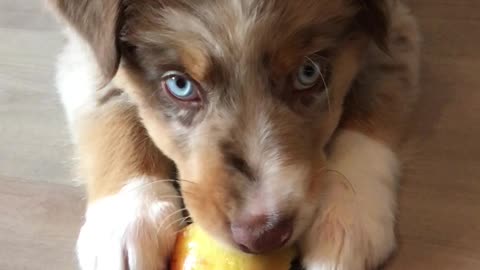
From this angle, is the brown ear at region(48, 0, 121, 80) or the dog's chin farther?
the brown ear at region(48, 0, 121, 80)

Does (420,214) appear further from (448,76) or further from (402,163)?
(448,76)

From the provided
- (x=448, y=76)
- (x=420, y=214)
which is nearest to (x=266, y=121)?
(x=420, y=214)

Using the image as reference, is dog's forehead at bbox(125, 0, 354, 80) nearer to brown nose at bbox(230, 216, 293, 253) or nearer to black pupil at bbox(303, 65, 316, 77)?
black pupil at bbox(303, 65, 316, 77)

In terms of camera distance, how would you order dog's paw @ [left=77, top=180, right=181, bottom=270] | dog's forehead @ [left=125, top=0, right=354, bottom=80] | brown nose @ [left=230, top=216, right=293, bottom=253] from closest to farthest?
brown nose @ [left=230, top=216, right=293, bottom=253] < dog's forehead @ [left=125, top=0, right=354, bottom=80] < dog's paw @ [left=77, top=180, right=181, bottom=270]

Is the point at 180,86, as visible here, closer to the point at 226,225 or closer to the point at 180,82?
the point at 180,82

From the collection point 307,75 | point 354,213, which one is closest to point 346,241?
point 354,213

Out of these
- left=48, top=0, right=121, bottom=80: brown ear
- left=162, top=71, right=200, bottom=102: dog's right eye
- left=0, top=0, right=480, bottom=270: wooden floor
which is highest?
left=48, top=0, right=121, bottom=80: brown ear

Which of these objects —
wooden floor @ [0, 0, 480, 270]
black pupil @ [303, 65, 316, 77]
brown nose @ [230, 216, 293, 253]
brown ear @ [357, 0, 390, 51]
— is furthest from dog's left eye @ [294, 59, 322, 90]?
wooden floor @ [0, 0, 480, 270]
